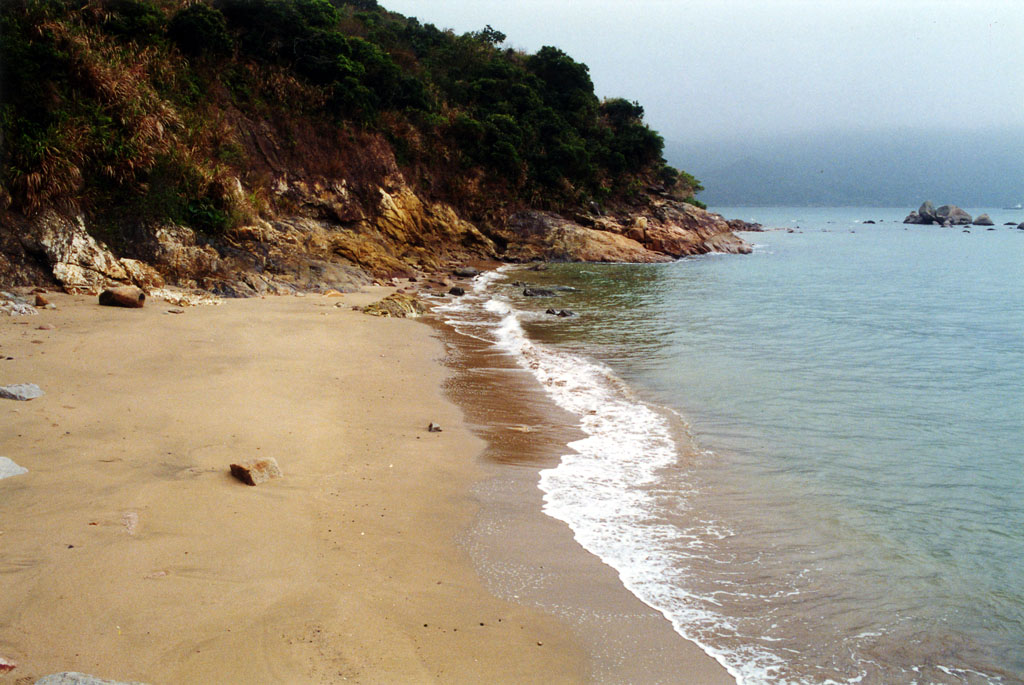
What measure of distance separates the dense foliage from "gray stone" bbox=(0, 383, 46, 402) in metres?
8.71

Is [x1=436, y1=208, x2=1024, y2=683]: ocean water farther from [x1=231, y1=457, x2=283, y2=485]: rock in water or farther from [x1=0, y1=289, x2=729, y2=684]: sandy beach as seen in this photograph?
[x1=231, y1=457, x2=283, y2=485]: rock in water

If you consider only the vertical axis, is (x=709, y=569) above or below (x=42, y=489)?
below

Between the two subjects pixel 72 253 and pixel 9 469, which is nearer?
pixel 9 469

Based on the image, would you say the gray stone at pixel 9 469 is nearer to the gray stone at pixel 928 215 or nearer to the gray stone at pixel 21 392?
the gray stone at pixel 21 392

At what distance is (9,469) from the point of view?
504 cm

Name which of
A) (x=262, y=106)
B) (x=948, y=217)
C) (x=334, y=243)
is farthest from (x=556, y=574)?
(x=948, y=217)

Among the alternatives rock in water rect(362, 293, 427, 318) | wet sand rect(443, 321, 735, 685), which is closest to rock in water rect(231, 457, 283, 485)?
wet sand rect(443, 321, 735, 685)

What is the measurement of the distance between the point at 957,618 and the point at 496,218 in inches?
1222

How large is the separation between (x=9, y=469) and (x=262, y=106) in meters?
23.1

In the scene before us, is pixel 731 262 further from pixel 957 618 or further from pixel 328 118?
pixel 957 618

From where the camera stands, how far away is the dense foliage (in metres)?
14.8

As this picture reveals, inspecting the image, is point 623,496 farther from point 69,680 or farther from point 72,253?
point 72,253

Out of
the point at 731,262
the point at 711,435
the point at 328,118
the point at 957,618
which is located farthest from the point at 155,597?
the point at 731,262

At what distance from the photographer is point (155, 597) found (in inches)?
149
